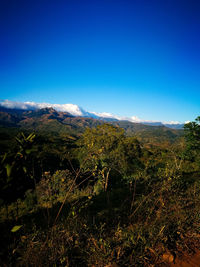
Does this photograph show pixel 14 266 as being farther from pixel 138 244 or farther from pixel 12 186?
pixel 138 244

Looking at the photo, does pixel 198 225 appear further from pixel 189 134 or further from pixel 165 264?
pixel 189 134

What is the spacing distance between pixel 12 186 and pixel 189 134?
1907 cm

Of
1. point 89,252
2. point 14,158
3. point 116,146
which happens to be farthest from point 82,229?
point 116,146

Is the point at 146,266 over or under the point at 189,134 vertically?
under

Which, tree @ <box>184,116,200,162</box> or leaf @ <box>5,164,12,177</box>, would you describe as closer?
leaf @ <box>5,164,12,177</box>

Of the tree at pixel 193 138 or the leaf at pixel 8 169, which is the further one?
the tree at pixel 193 138

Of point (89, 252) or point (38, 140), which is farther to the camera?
point (89, 252)

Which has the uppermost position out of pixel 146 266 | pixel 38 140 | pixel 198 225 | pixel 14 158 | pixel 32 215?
pixel 38 140

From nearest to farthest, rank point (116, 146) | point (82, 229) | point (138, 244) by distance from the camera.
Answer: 1. point (138, 244)
2. point (82, 229)
3. point (116, 146)

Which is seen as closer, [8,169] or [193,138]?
[8,169]

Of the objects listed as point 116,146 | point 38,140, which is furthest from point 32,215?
point 116,146

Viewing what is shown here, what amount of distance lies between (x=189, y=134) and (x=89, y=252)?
17.9 meters

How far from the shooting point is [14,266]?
257 centimetres

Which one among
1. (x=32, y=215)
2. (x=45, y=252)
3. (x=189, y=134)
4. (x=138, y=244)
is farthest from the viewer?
(x=189, y=134)
